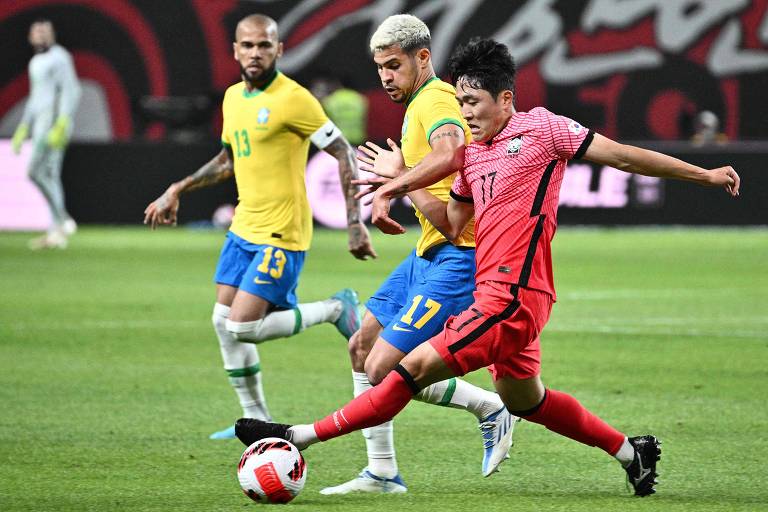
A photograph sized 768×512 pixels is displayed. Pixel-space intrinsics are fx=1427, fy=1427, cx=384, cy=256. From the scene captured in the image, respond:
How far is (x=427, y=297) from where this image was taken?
6148mm

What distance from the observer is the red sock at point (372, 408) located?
5.70m

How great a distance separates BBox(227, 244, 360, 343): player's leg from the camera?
7785 millimetres

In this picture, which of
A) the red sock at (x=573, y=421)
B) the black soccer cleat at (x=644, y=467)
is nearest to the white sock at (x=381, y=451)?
the red sock at (x=573, y=421)

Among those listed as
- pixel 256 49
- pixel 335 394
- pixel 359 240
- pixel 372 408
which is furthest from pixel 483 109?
pixel 335 394

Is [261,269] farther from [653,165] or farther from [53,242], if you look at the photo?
[53,242]

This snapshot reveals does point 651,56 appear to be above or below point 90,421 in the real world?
above

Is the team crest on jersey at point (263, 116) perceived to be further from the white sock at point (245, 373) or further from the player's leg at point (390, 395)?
the player's leg at point (390, 395)

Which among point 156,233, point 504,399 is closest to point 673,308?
point 504,399

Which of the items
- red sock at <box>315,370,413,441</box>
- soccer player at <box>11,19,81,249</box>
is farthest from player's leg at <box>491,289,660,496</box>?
soccer player at <box>11,19,81,249</box>

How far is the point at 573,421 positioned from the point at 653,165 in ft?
3.79

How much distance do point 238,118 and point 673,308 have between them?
6.43 m

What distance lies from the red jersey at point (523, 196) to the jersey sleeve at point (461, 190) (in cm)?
17

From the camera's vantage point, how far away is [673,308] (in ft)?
43.8

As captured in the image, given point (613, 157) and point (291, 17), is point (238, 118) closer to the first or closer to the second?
point (613, 157)
